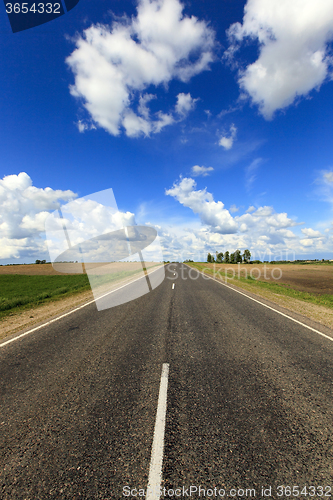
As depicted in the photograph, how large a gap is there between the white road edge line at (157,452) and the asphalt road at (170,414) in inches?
2.6

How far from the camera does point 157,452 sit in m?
2.34

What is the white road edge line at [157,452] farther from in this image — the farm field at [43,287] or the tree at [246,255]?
the tree at [246,255]

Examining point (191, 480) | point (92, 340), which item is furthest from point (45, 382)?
point (191, 480)

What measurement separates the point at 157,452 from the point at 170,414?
0.66 metres

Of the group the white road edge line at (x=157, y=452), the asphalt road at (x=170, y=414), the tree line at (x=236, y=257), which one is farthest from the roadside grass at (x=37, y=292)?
the tree line at (x=236, y=257)

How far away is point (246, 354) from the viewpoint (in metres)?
4.88

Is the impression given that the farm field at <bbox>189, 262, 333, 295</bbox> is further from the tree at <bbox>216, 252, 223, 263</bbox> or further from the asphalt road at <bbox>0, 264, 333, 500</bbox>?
the tree at <bbox>216, 252, 223, 263</bbox>

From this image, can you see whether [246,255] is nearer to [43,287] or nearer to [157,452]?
[43,287]

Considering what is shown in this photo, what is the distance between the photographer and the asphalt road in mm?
2102

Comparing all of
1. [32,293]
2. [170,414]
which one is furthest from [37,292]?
[170,414]

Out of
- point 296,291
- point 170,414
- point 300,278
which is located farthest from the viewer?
point 300,278

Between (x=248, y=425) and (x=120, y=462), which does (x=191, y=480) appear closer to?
(x=120, y=462)

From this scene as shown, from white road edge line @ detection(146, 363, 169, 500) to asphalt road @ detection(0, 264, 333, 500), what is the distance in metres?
0.07

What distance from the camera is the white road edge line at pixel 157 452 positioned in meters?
1.99
